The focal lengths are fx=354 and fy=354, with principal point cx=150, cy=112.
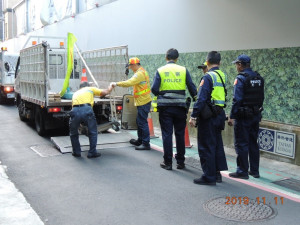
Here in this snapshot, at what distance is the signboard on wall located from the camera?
6508 millimetres

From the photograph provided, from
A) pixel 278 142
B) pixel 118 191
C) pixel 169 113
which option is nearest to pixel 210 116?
pixel 169 113

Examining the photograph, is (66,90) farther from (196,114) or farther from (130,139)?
(196,114)

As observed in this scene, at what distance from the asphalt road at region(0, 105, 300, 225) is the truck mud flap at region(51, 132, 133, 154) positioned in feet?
0.87

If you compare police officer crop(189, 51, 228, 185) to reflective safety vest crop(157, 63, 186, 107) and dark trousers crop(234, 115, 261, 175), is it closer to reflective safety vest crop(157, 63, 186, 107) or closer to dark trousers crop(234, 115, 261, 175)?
dark trousers crop(234, 115, 261, 175)

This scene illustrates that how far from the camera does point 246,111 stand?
5.47 meters

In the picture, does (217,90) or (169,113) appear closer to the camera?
(217,90)

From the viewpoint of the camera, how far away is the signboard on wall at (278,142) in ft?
21.4

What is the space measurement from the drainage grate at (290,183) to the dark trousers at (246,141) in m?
0.41

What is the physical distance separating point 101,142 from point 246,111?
373 centimetres

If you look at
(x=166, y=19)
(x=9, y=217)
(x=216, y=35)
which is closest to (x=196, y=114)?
(x=9, y=217)

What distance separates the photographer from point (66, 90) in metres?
9.30

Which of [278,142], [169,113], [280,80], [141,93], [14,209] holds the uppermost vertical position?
[280,80]
